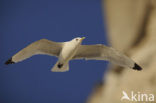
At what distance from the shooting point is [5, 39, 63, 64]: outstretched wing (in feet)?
9.44

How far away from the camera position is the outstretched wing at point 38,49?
288 centimetres

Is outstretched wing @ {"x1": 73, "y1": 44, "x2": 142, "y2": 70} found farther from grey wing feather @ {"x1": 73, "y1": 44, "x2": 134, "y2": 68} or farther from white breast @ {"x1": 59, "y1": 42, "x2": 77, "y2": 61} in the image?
white breast @ {"x1": 59, "y1": 42, "x2": 77, "y2": 61}

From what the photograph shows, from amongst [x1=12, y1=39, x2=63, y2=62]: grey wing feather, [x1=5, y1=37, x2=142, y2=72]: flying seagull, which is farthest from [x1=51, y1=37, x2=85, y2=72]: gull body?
[x1=12, y1=39, x2=63, y2=62]: grey wing feather

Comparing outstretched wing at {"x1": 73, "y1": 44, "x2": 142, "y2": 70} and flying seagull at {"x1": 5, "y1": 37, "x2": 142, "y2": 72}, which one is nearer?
flying seagull at {"x1": 5, "y1": 37, "x2": 142, "y2": 72}

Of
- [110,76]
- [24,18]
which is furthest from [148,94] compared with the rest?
[24,18]

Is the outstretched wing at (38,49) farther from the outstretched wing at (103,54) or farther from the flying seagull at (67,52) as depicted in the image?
the outstretched wing at (103,54)

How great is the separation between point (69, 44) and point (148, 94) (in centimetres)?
149

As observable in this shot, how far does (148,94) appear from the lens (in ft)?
12.8

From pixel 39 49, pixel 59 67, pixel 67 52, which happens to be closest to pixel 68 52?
pixel 67 52

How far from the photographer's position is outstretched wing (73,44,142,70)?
3.01 meters

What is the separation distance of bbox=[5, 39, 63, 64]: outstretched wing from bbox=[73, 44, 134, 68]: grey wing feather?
196 mm

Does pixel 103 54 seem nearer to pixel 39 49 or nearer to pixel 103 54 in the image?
pixel 103 54

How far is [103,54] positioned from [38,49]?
1.96 feet

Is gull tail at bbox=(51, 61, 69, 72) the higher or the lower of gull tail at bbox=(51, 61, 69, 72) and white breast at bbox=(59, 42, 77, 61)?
the lower
